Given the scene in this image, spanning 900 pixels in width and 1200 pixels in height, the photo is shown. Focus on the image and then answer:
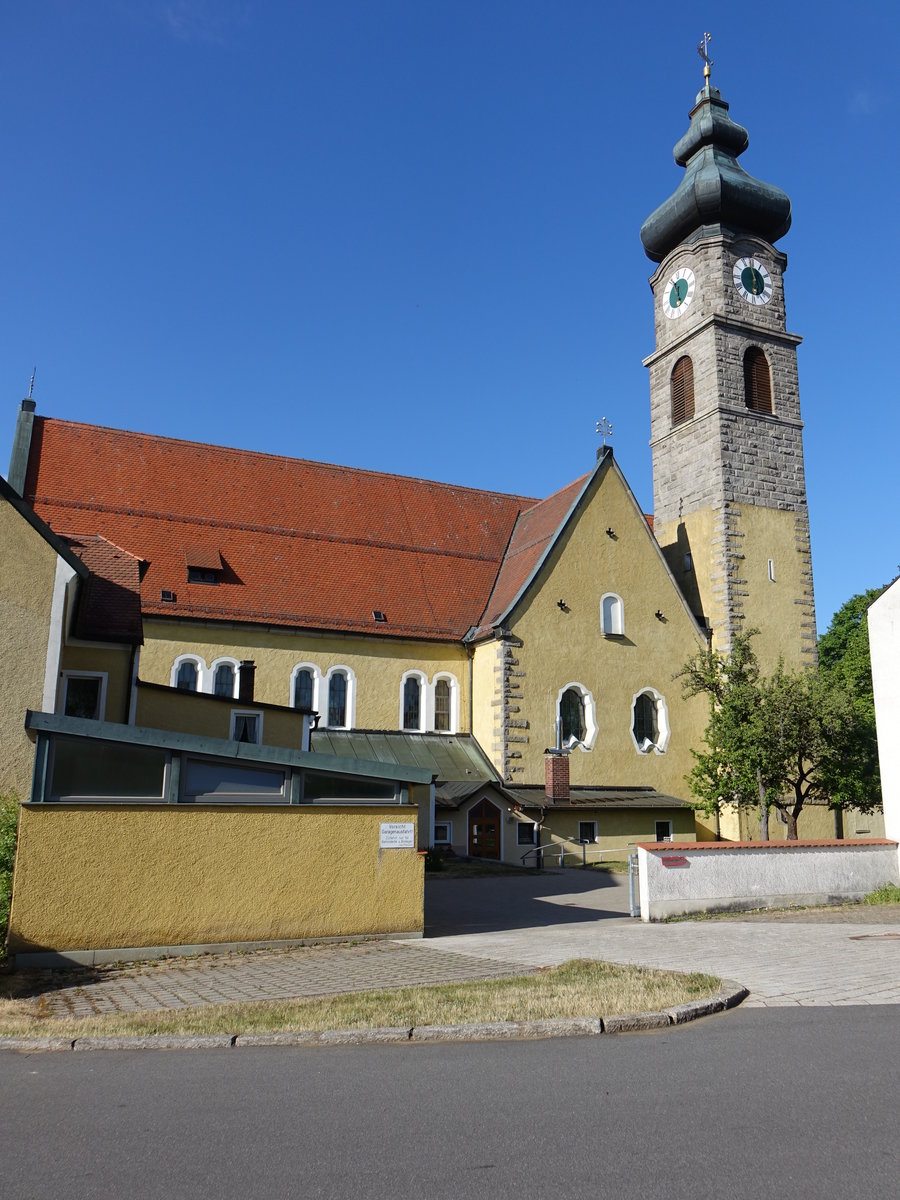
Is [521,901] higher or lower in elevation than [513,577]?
lower

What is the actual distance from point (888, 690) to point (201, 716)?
13.8 meters

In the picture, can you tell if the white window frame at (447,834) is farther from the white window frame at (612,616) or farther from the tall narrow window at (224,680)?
the white window frame at (612,616)

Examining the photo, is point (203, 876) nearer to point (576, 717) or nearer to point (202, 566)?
point (202, 566)

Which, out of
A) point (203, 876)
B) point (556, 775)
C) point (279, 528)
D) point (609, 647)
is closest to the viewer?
point (203, 876)

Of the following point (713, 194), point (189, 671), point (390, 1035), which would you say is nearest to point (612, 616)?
point (189, 671)

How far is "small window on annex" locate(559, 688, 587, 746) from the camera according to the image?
95.5 ft

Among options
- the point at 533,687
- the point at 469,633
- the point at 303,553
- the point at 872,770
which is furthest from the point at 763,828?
the point at 303,553

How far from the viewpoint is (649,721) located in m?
30.6

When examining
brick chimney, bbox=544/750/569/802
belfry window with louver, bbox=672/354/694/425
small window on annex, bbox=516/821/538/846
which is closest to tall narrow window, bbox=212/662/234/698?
small window on annex, bbox=516/821/538/846

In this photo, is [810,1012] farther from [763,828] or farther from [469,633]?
[469,633]

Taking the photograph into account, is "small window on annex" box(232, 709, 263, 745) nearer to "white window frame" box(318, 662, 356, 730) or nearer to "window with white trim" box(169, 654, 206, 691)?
"window with white trim" box(169, 654, 206, 691)

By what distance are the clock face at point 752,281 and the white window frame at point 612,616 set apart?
12.6 meters

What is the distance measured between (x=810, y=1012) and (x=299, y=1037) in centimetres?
421

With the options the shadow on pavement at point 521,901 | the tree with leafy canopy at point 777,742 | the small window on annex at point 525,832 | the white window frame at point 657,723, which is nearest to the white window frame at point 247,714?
Answer: the shadow on pavement at point 521,901
